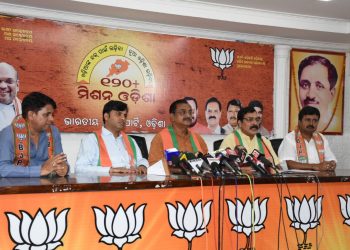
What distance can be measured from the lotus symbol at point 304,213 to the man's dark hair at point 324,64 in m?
3.13

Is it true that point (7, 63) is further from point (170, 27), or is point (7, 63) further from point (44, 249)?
point (44, 249)

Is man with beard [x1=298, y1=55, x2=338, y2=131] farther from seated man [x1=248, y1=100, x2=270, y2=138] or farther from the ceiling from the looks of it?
seated man [x1=248, y1=100, x2=270, y2=138]

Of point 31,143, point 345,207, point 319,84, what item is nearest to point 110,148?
point 31,143

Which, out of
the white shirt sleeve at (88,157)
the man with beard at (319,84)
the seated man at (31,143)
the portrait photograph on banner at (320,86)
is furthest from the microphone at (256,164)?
the man with beard at (319,84)

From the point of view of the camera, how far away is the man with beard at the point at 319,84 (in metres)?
5.71

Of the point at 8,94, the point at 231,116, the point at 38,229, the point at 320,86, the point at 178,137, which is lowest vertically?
the point at 38,229

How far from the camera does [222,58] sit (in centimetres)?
524

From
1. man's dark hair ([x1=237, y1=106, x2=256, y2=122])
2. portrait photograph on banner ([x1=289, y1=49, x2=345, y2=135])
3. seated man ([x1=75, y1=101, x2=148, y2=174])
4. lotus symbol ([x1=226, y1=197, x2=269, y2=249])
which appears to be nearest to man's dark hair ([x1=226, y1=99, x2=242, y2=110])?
portrait photograph on banner ([x1=289, y1=49, x2=345, y2=135])

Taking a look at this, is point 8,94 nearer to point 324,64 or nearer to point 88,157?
point 88,157

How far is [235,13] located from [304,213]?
259cm

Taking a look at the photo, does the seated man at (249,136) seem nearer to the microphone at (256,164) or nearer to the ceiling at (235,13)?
the microphone at (256,164)

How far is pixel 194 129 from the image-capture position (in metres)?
5.08

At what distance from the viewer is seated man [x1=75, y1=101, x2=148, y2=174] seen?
3258 mm

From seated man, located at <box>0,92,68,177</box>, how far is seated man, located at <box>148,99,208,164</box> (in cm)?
90
